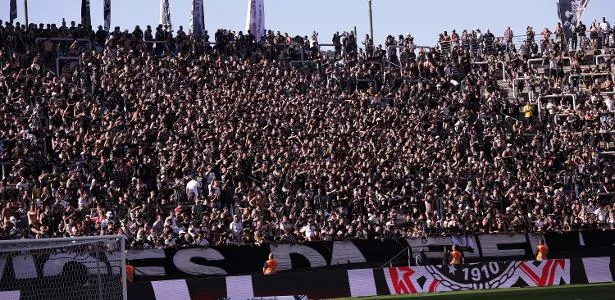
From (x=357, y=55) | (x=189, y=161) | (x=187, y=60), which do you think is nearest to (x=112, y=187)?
(x=189, y=161)

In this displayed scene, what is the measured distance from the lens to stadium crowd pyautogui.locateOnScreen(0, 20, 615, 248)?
3794cm

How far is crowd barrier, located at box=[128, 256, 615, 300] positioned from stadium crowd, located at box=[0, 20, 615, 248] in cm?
587

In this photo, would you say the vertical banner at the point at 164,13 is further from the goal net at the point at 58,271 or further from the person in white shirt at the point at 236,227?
the goal net at the point at 58,271

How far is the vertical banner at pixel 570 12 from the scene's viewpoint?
57062mm

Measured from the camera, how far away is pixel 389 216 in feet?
136

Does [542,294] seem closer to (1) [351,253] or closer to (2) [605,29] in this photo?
(1) [351,253]

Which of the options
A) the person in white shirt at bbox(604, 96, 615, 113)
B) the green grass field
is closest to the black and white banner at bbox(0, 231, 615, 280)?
the green grass field

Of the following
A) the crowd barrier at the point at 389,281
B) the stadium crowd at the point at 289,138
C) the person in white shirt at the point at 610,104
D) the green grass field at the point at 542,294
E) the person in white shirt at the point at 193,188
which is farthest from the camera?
the person in white shirt at the point at 610,104

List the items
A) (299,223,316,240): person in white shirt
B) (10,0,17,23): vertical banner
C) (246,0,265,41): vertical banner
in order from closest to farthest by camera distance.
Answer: (299,223,316,240): person in white shirt, (10,0,17,23): vertical banner, (246,0,265,41): vertical banner

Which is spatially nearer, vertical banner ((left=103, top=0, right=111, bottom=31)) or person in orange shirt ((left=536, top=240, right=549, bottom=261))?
person in orange shirt ((left=536, top=240, right=549, bottom=261))

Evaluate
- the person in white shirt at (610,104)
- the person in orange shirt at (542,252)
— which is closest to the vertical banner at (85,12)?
the person in orange shirt at (542,252)

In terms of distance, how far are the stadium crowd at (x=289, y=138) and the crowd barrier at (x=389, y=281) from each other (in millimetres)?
5870

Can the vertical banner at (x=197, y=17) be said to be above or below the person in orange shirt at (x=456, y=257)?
above

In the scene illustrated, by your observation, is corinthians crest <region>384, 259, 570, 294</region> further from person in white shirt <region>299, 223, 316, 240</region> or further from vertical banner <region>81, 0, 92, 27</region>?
vertical banner <region>81, 0, 92, 27</region>
